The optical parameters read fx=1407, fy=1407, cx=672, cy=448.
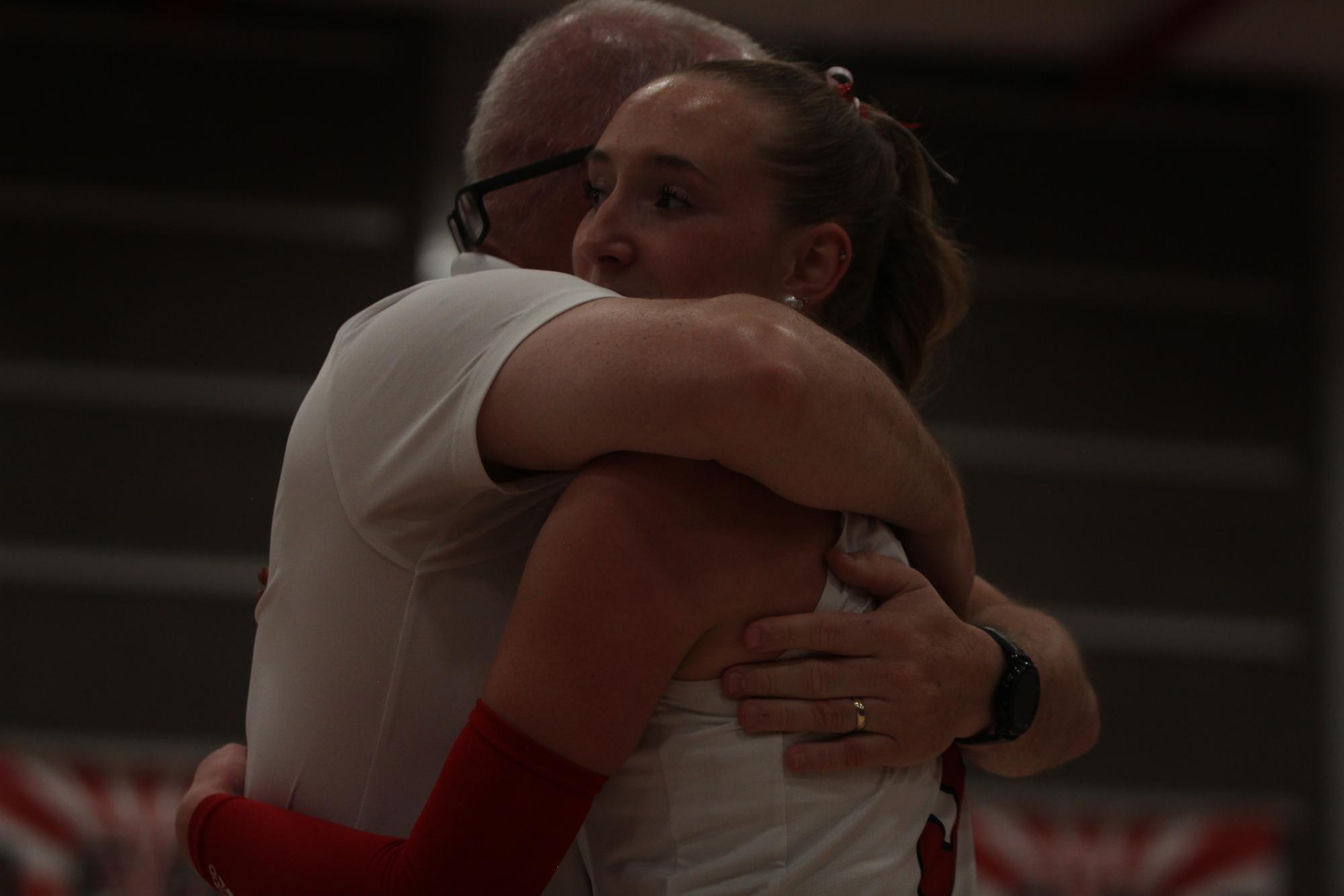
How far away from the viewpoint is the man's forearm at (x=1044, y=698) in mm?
1595

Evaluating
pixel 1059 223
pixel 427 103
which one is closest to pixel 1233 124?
pixel 1059 223

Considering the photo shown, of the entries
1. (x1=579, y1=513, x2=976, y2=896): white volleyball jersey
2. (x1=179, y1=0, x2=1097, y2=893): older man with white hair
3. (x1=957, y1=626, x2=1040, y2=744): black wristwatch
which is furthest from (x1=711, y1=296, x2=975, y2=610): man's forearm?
(x1=957, y1=626, x2=1040, y2=744): black wristwatch

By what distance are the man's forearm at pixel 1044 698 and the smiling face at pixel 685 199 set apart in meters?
0.54

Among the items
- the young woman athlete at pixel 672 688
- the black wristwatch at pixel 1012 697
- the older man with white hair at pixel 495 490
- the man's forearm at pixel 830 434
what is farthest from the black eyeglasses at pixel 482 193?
the black wristwatch at pixel 1012 697

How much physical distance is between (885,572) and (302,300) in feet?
17.1

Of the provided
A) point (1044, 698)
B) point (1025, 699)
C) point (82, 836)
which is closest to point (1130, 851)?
point (82, 836)

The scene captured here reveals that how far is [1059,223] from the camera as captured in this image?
6711mm

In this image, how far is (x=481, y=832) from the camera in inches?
43.3

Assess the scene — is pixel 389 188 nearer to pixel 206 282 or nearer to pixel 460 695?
pixel 206 282

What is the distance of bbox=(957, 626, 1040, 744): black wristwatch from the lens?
1.44 metres

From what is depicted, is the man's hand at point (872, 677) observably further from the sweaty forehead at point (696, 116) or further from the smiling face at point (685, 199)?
the sweaty forehead at point (696, 116)

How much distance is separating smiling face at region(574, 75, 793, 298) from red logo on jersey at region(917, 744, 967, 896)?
21.2 inches

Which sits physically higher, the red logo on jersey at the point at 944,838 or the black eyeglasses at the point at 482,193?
the black eyeglasses at the point at 482,193

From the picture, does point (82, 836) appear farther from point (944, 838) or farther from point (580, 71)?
point (944, 838)
